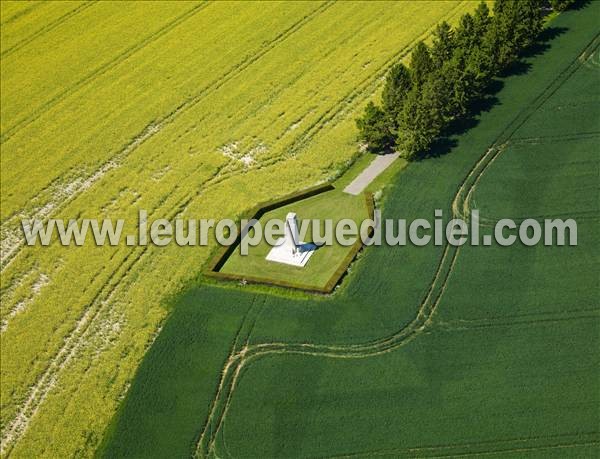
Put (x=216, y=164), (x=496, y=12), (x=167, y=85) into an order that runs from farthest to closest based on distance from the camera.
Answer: (x=167, y=85)
(x=496, y=12)
(x=216, y=164)

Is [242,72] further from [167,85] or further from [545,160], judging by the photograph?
[545,160]

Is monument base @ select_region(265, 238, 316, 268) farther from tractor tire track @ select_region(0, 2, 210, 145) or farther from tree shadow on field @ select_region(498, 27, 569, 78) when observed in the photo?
A: tractor tire track @ select_region(0, 2, 210, 145)

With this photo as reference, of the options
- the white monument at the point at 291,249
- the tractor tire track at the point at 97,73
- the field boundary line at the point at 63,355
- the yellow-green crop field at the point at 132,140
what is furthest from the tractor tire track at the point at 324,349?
the tractor tire track at the point at 97,73

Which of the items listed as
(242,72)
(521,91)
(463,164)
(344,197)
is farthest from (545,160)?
(242,72)


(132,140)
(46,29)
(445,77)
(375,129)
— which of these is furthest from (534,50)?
(46,29)

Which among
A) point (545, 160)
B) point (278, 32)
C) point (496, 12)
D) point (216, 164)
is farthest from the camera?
point (278, 32)

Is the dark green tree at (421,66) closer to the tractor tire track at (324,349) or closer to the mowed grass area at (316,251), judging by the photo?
the mowed grass area at (316,251)

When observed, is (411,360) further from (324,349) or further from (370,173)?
(370,173)
